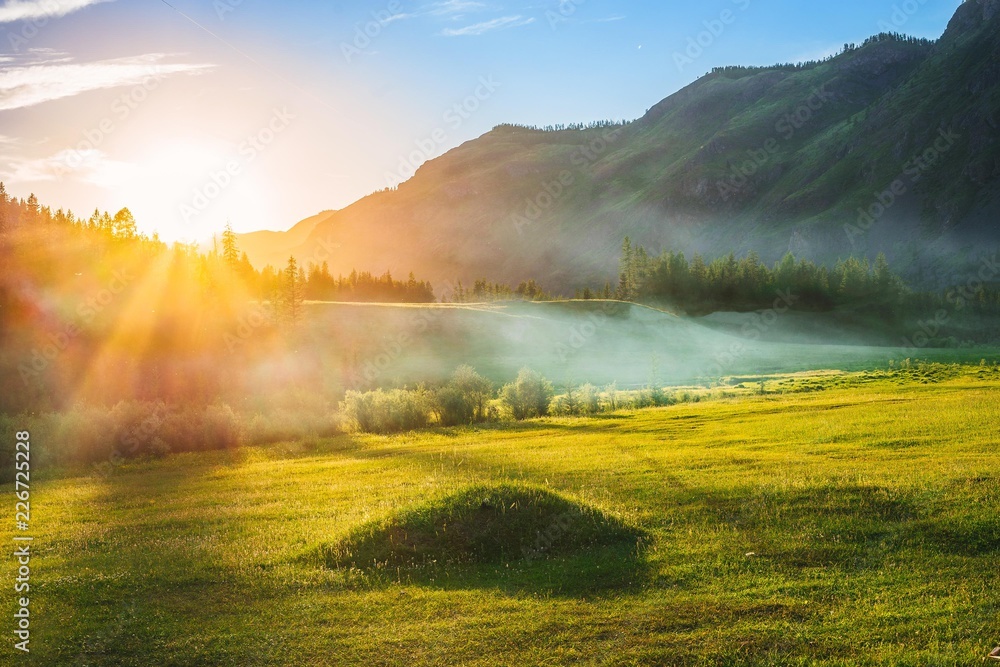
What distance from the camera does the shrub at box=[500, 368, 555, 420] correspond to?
220 ft

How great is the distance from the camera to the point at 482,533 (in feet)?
65.2

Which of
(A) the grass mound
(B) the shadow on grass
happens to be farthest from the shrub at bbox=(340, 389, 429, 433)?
(B) the shadow on grass

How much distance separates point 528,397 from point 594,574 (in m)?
50.2

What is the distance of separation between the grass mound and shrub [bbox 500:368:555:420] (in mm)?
45368

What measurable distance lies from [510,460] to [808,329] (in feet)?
441

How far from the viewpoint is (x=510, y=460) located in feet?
120

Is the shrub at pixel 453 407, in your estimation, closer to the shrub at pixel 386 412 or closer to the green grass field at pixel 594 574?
the shrub at pixel 386 412

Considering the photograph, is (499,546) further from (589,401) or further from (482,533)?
(589,401)

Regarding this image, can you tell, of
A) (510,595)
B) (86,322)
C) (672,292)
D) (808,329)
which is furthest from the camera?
(672,292)

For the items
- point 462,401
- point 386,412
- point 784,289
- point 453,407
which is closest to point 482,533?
point 386,412

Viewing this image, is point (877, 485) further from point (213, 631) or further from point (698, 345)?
point (698, 345)

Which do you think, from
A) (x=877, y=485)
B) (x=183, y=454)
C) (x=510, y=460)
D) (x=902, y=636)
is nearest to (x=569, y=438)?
(x=510, y=460)

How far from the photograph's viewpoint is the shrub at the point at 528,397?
220 feet

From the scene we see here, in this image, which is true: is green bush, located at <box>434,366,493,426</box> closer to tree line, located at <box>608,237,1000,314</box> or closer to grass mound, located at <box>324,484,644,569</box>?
grass mound, located at <box>324,484,644,569</box>
